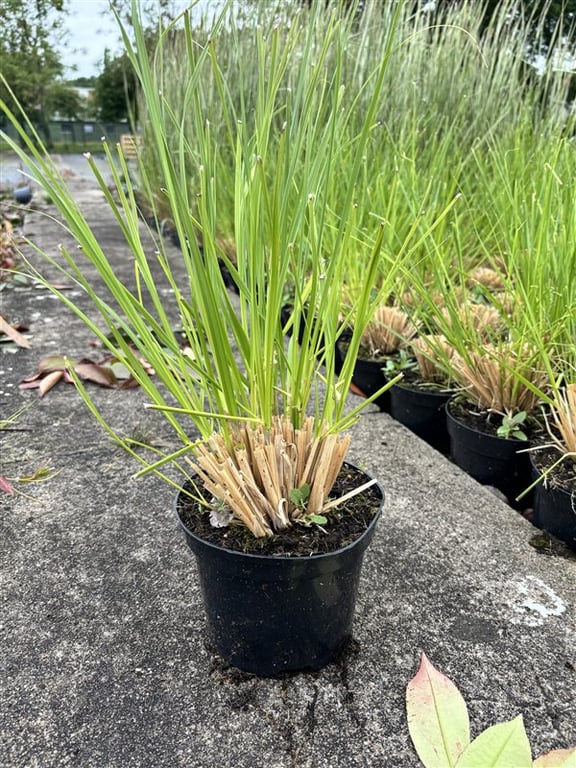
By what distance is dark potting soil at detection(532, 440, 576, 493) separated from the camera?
3.73 feet

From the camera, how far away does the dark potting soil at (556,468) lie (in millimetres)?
1137

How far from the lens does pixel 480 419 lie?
4.76ft

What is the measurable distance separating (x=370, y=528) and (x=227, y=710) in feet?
1.01

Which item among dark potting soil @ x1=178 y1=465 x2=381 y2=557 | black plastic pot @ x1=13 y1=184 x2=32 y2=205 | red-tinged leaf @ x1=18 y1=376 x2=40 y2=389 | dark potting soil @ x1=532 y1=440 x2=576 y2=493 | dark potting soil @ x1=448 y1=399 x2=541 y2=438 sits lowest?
black plastic pot @ x1=13 y1=184 x2=32 y2=205

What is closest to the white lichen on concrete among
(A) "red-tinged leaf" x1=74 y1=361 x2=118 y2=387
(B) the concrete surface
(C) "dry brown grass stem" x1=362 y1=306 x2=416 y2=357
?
(B) the concrete surface

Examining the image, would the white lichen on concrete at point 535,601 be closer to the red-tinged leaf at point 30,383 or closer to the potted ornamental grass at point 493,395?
the potted ornamental grass at point 493,395

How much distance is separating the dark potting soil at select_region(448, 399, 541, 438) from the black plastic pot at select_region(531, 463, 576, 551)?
0.19 meters

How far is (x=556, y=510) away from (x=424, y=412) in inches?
22.6

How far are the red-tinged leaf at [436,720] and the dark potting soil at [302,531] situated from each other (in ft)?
0.66

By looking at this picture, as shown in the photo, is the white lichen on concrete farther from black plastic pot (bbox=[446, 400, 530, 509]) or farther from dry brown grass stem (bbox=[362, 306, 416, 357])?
dry brown grass stem (bbox=[362, 306, 416, 357])

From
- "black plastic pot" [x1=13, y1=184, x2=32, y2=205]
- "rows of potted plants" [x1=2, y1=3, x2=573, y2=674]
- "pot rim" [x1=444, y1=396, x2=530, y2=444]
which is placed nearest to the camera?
"rows of potted plants" [x1=2, y1=3, x2=573, y2=674]

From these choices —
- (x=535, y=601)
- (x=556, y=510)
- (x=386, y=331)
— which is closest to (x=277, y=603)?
(x=535, y=601)

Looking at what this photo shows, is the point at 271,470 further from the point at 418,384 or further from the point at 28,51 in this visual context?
the point at 28,51

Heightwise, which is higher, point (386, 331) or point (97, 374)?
point (386, 331)
